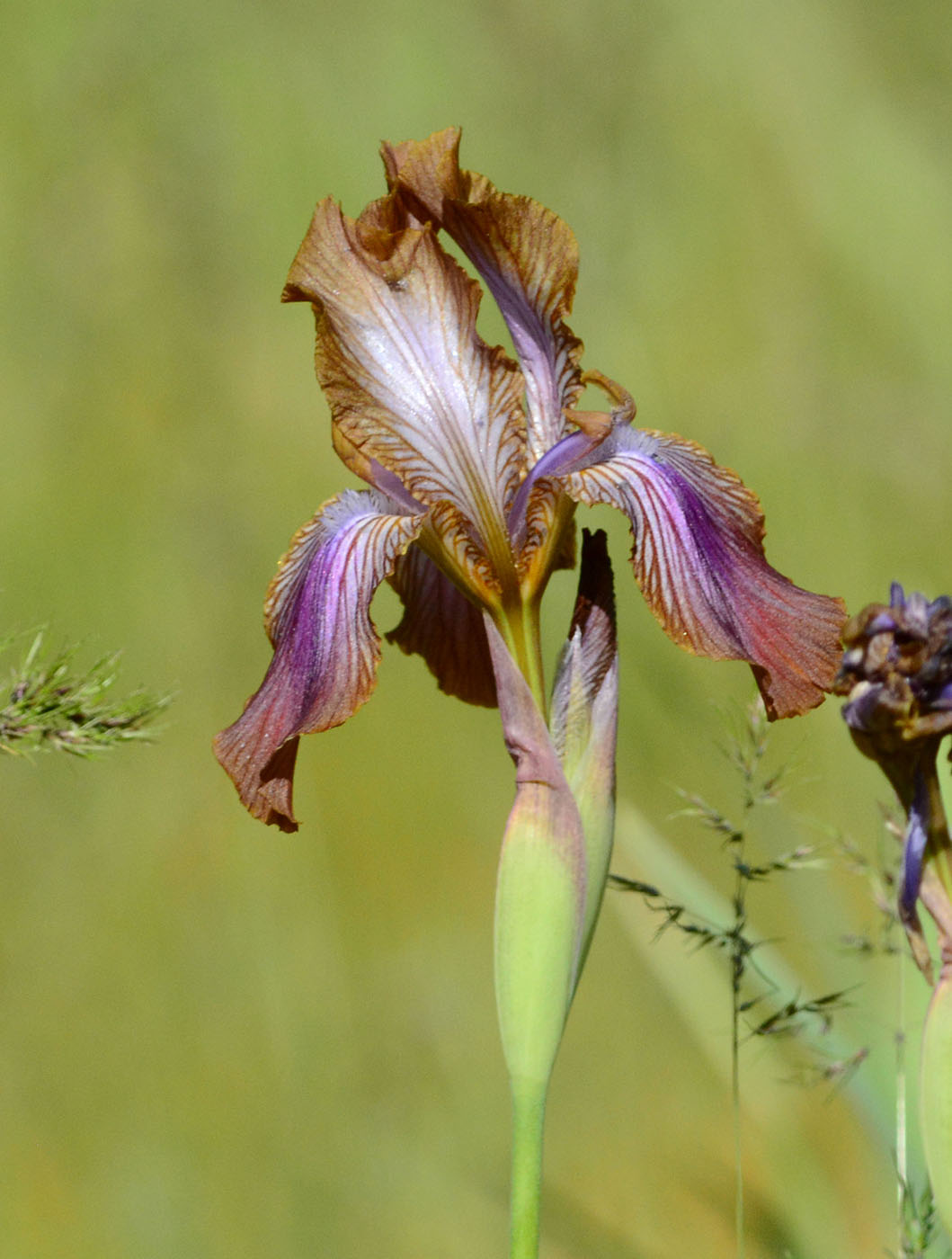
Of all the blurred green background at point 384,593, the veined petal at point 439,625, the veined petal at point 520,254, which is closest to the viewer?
the veined petal at point 520,254

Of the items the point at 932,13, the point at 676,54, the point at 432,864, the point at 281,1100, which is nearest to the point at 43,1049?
the point at 281,1100

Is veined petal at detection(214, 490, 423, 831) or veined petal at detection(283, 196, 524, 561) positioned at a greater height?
veined petal at detection(283, 196, 524, 561)

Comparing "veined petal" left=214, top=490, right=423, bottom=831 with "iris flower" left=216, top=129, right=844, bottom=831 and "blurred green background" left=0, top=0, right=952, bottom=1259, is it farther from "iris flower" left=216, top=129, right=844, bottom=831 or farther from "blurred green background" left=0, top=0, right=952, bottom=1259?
"blurred green background" left=0, top=0, right=952, bottom=1259

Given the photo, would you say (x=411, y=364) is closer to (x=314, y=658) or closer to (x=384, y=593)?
(x=314, y=658)

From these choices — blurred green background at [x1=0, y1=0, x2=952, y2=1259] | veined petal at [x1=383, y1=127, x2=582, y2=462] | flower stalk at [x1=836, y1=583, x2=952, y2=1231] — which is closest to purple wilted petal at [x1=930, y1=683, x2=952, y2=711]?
flower stalk at [x1=836, y1=583, x2=952, y2=1231]

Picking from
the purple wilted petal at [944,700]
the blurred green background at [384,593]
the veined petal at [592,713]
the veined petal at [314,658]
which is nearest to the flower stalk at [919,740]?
the purple wilted petal at [944,700]

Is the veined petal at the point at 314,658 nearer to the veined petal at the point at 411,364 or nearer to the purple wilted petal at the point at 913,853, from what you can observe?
the veined petal at the point at 411,364

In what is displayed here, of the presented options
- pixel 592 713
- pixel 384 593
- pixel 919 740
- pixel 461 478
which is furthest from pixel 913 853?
pixel 384 593
